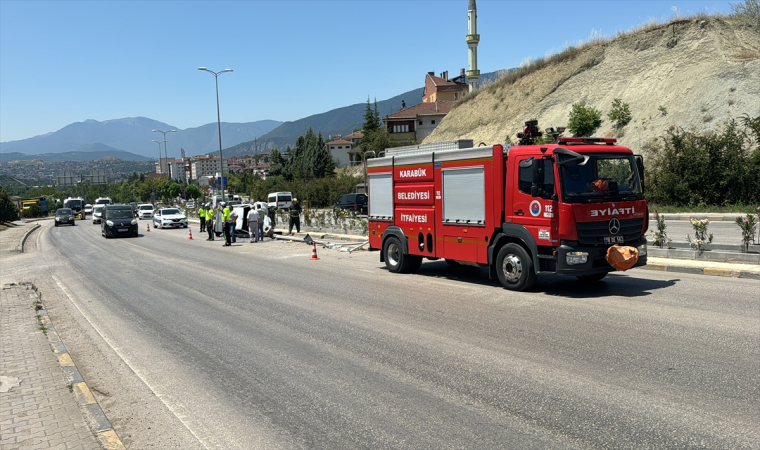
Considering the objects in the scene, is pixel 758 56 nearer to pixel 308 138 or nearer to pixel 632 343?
pixel 632 343

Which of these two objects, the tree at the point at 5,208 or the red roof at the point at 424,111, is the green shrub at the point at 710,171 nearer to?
the tree at the point at 5,208

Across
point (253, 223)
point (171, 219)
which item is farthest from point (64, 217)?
point (253, 223)

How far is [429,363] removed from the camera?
6969mm

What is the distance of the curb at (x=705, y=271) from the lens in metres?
11.8

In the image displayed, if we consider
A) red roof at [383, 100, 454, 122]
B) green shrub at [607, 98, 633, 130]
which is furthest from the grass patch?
red roof at [383, 100, 454, 122]

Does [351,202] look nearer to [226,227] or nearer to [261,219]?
[261,219]

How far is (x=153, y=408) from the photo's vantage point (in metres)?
6.02

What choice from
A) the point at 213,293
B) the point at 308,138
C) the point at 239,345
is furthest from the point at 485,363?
the point at 308,138

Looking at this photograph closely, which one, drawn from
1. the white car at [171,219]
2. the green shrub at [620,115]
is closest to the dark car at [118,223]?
the white car at [171,219]

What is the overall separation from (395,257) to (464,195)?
3.23 metres

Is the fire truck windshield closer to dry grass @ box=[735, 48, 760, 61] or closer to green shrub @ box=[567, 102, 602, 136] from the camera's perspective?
green shrub @ box=[567, 102, 602, 136]

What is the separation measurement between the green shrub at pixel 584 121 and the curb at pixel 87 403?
39673mm

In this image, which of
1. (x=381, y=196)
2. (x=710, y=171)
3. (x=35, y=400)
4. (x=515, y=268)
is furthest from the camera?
(x=710, y=171)

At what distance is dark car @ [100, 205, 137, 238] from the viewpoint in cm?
3306
